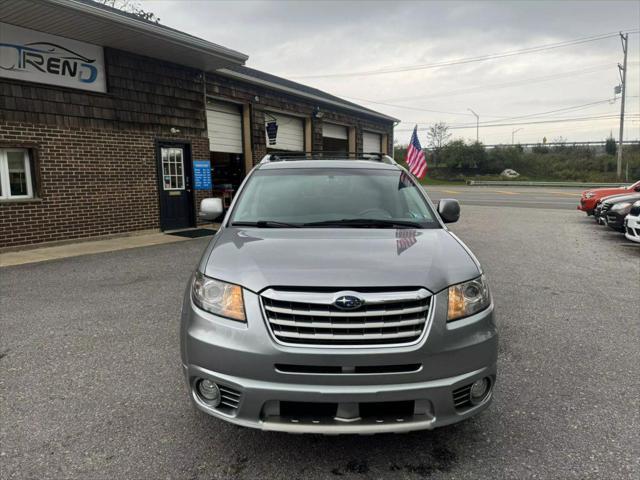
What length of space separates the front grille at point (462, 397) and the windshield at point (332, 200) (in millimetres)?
1262

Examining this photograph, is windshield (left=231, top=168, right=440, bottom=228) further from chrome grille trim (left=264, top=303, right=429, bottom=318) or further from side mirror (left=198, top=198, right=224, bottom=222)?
chrome grille trim (left=264, top=303, right=429, bottom=318)

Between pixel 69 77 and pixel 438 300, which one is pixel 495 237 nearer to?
pixel 438 300

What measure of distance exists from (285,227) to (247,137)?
40.6ft

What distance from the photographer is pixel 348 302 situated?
2170mm

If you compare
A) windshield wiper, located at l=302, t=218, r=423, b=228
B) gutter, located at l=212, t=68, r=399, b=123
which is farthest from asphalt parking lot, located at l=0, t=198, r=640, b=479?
gutter, located at l=212, t=68, r=399, b=123

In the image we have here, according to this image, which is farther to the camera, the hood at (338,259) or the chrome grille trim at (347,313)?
the hood at (338,259)

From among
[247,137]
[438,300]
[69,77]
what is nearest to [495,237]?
[247,137]

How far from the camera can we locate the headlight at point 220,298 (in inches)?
90.3

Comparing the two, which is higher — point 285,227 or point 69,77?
point 69,77

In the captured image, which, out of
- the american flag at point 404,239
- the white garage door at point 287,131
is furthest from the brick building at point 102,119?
the american flag at point 404,239

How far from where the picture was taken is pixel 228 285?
2363 millimetres

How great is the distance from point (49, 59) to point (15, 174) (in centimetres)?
238

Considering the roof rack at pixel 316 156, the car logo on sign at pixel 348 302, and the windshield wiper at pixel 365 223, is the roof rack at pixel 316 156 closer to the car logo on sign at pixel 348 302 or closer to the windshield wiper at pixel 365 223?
the windshield wiper at pixel 365 223

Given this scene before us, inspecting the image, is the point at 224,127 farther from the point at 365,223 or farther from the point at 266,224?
the point at 365,223
